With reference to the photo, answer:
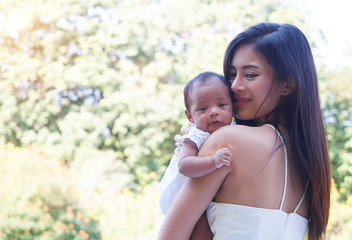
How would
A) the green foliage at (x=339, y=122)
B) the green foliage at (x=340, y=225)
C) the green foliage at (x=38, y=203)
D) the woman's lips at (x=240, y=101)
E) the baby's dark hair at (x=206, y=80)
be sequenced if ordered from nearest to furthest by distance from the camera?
the woman's lips at (x=240, y=101) < the baby's dark hair at (x=206, y=80) < the green foliage at (x=38, y=203) < the green foliage at (x=340, y=225) < the green foliage at (x=339, y=122)

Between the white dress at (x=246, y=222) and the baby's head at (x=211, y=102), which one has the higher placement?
the baby's head at (x=211, y=102)

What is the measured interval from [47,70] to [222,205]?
244 inches

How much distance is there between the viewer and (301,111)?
4.15ft

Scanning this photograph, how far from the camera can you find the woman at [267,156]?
1.11 meters

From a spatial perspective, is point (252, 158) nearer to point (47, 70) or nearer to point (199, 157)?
point (199, 157)

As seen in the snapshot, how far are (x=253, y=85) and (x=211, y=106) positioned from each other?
20 centimetres

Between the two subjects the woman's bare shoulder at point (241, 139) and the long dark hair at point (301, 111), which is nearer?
the woman's bare shoulder at point (241, 139)

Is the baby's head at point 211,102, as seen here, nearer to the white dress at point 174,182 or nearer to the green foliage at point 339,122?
the white dress at point 174,182

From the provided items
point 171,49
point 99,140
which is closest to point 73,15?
point 171,49

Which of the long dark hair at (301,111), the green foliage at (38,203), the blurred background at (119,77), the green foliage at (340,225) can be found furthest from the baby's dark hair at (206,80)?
the blurred background at (119,77)

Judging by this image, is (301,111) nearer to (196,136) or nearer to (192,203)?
(196,136)

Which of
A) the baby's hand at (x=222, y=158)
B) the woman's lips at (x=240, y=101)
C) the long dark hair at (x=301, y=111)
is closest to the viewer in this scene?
the baby's hand at (x=222, y=158)

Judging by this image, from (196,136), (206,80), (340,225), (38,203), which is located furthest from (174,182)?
(340,225)

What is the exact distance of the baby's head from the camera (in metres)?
1.40
